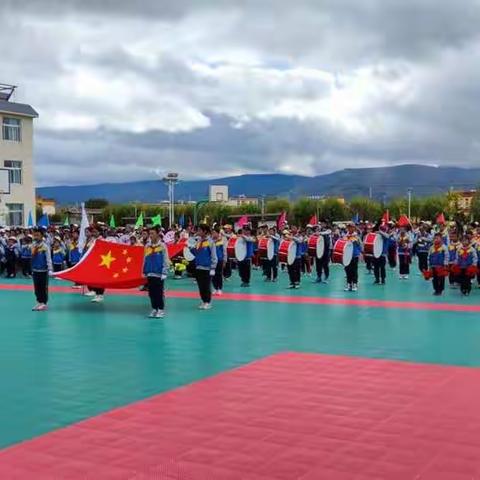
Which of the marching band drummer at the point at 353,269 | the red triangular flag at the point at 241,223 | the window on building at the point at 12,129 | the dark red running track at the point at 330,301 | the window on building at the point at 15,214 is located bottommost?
the dark red running track at the point at 330,301

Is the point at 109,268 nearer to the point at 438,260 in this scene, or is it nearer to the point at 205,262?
the point at 205,262

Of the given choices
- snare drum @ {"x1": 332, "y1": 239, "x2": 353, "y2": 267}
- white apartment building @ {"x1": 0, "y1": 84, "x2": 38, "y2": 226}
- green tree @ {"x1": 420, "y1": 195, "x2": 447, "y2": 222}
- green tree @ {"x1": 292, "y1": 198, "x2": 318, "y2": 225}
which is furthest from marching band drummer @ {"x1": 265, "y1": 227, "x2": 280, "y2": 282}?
green tree @ {"x1": 420, "y1": 195, "x2": 447, "y2": 222}

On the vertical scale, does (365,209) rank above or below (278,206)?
below

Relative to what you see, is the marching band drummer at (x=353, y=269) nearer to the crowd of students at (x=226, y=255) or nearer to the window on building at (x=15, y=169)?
the crowd of students at (x=226, y=255)

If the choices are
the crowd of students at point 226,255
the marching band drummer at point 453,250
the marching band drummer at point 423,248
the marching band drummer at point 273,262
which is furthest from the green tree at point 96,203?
the marching band drummer at point 453,250

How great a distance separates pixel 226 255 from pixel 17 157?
90.6 feet

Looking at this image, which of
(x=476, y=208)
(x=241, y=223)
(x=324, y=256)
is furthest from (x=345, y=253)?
(x=476, y=208)

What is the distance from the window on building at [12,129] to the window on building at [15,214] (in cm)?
378

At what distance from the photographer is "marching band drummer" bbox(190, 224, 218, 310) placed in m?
12.9

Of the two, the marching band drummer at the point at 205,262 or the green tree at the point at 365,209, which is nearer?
the marching band drummer at the point at 205,262

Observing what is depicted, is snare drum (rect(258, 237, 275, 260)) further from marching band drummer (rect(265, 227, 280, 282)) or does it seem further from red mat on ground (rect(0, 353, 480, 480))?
red mat on ground (rect(0, 353, 480, 480))

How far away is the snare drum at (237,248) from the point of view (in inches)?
687

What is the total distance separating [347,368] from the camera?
7887mm

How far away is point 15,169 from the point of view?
41.7m
